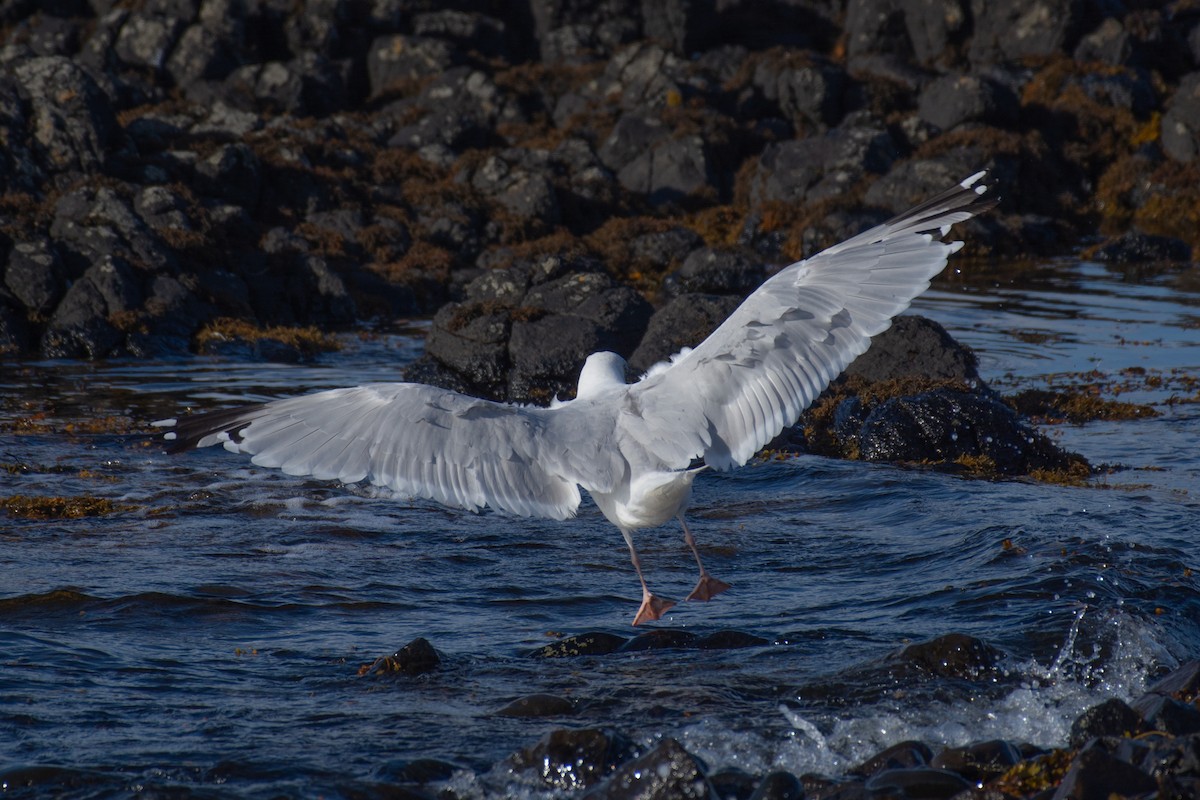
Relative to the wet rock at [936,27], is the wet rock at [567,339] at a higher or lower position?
lower

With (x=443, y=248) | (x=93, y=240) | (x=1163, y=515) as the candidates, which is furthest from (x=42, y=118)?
(x=1163, y=515)

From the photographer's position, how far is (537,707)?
5992 millimetres

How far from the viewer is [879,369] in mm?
12289

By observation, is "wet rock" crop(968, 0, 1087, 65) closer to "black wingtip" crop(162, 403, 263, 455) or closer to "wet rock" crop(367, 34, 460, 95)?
"wet rock" crop(367, 34, 460, 95)

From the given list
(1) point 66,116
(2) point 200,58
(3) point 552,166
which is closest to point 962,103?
(3) point 552,166

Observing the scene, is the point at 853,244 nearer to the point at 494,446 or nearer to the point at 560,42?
the point at 494,446

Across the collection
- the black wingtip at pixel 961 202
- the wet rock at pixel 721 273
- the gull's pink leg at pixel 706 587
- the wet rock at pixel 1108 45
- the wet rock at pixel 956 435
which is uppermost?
the wet rock at pixel 1108 45

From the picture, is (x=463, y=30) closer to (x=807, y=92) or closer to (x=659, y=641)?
(x=807, y=92)

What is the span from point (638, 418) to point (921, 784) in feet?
7.94

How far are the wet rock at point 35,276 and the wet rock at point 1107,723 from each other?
14.2m

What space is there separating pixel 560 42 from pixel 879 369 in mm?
25494

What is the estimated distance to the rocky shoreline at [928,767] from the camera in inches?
182

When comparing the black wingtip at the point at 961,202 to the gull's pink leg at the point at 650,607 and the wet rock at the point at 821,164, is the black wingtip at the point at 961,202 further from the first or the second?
the wet rock at the point at 821,164

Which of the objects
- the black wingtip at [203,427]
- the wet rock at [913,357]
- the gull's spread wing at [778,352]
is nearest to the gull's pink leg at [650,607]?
the gull's spread wing at [778,352]
